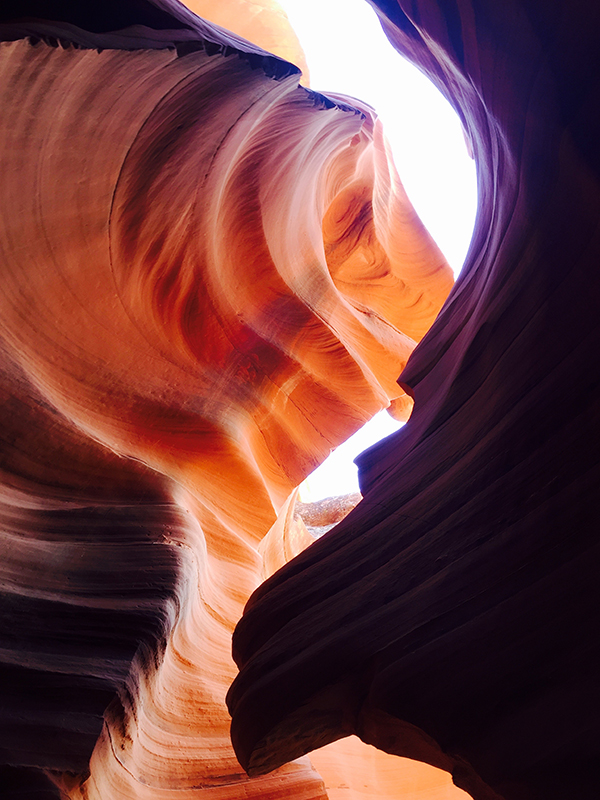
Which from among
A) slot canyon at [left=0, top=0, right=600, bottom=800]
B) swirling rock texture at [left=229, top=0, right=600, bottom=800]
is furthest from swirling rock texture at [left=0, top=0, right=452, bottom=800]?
swirling rock texture at [left=229, top=0, right=600, bottom=800]

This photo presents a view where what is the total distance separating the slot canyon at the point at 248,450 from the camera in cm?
128

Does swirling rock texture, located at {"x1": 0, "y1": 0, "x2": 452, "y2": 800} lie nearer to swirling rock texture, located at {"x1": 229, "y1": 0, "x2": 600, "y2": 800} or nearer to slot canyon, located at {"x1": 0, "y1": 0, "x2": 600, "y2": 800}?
slot canyon, located at {"x1": 0, "y1": 0, "x2": 600, "y2": 800}

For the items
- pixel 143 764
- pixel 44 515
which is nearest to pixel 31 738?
pixel 143 764

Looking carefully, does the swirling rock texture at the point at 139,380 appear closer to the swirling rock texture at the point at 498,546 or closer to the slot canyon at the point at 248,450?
the slot canyon at the point at 248,450

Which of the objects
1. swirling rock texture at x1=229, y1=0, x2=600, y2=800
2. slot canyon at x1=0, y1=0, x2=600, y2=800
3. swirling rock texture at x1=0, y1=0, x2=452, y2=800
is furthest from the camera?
swirling rock texture at x1=0, y1=0, x2=452, y2=800

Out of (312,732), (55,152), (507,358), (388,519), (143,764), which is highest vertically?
(507,358)

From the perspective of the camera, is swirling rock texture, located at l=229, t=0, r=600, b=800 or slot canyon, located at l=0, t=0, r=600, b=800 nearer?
swirling rock texture, located at l=229, t=0, r=600, b=800

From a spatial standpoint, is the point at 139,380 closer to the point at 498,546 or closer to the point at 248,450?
the point at 248,450

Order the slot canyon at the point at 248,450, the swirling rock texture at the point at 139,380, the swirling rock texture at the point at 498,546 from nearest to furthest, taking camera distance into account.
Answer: the swirling rock texture at the point at 498,546, the slot canyon at the point at 248,450, the swirling rock texture at the point at 139,380

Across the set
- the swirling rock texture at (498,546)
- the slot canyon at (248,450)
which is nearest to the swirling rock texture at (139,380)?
the slot canyon at (248,450)

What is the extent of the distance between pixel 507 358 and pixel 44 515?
5.44 ft

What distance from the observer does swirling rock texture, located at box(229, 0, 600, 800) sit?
3.77 feet

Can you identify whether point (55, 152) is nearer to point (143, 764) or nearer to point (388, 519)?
point (388, 519)

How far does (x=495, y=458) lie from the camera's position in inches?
60.6
